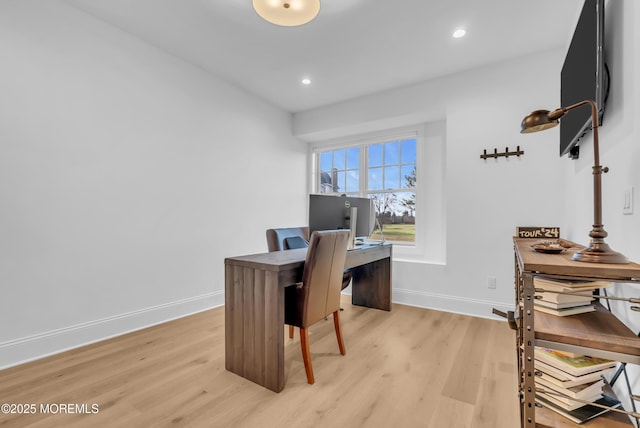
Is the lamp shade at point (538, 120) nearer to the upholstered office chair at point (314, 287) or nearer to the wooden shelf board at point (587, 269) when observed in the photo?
the wooden shelf board at point (587, 269)

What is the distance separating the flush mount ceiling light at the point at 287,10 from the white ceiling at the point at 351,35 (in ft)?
1.44

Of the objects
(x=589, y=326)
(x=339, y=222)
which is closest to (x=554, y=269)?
(x=589, y=326)

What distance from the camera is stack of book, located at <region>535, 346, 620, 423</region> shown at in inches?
39.6

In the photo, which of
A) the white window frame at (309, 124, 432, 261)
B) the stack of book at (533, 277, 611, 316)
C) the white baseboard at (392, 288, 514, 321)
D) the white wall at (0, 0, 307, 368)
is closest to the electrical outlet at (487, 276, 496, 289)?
the white baseboard at (392, 288, 514, 321)

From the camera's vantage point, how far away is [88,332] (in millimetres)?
2418

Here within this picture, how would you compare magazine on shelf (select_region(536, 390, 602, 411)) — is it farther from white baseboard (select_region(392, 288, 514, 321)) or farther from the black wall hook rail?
the black wall hook rail

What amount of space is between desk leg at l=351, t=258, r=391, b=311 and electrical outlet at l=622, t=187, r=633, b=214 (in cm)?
226

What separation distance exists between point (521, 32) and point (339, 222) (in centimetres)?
234

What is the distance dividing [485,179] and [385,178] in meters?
1.44

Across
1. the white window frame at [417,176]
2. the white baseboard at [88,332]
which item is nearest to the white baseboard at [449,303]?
the white window frame at [417,176]

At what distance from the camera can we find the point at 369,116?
153 inches

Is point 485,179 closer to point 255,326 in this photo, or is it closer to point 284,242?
point 284,242

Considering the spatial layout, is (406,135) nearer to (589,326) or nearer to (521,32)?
(521,32)

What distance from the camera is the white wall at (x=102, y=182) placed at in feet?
6.92
